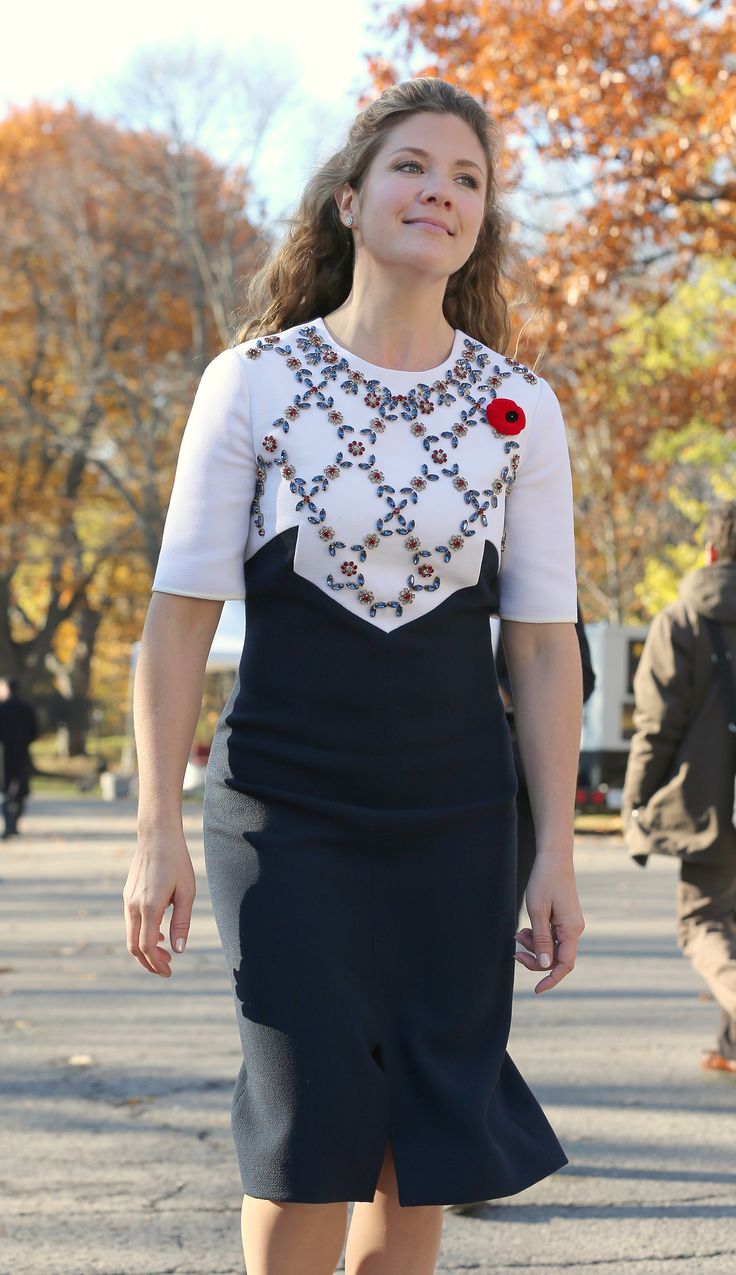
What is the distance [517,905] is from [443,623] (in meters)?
0.51

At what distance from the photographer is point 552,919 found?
2.78 metres

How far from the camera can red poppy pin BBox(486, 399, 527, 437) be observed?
2.83 metres

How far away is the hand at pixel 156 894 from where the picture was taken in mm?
2586

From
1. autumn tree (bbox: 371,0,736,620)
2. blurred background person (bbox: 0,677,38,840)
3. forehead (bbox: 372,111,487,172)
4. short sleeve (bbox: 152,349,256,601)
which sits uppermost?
autumn tree (bbox: 371,0,736,620)

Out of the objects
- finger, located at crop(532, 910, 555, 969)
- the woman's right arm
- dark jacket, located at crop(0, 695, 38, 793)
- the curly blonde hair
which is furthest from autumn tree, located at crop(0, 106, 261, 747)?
finger, located at crop(532, 910, 555, 969)

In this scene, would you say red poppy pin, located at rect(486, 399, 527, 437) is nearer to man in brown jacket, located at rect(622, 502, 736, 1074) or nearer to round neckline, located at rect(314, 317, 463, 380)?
round neckline, located at rect(314, 317, 463, 380)

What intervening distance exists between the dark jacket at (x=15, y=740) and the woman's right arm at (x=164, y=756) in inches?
737

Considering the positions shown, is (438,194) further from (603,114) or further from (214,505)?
(603,114)

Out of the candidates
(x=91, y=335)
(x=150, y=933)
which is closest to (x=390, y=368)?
(x=150, y=933)

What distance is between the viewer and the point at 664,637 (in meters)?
6.59

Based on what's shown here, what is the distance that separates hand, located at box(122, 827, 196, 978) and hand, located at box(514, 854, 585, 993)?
54 cm

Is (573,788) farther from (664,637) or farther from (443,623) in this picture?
(664,637)

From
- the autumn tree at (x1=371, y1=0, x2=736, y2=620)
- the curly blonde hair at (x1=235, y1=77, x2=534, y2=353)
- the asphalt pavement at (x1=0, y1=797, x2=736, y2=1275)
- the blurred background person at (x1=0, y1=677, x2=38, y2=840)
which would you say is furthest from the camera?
the blurred background person at (x1=0, y1=677, x2=38, y2=840)

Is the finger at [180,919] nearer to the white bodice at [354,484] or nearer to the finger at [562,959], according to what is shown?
the white bodice at [354,484]
